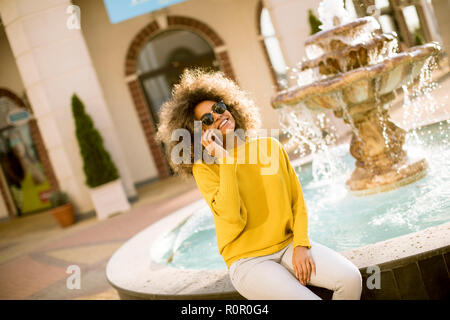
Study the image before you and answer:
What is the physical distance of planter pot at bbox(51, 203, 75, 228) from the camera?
8.67m

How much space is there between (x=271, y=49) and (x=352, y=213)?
10.2m

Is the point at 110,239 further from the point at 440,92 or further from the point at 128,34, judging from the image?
the point at 440,92

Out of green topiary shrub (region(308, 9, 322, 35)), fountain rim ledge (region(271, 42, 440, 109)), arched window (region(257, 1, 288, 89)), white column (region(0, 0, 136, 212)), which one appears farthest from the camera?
arched window (region(257, 1, 288, 89))

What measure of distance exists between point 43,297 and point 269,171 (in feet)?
11.1

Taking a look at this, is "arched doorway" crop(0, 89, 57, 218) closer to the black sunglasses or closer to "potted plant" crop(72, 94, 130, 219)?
"potted plant" crop(72, 94, 130, 219)

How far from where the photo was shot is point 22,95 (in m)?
12.3

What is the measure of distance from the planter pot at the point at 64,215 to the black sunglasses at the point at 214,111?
7.50 metres

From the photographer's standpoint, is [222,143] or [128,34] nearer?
[222,143]

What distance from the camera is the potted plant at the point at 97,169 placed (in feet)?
27.5

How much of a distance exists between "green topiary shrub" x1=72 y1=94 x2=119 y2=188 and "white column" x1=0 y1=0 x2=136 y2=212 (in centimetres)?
61


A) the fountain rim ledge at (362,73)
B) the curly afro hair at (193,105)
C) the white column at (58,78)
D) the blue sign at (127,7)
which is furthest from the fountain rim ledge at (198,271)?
the white column at (58,78)

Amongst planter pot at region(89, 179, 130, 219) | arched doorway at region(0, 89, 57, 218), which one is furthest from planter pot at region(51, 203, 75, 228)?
arched doorway at region(0, 89, 57, 218)
